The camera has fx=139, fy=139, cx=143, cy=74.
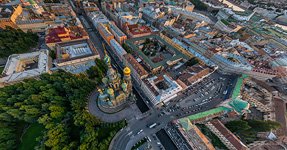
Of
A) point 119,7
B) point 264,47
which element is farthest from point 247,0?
point 119,7

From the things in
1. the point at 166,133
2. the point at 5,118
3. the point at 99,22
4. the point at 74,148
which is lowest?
the point at 166,133

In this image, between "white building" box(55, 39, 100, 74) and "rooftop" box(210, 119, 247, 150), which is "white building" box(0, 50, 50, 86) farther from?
"rooftop" box(210, 119, 247, 150)

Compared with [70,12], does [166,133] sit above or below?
below

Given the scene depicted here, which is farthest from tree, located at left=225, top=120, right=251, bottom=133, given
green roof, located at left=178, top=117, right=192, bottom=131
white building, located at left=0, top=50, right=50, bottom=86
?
white building, located at left=0, top=50, right=50, bottom=86

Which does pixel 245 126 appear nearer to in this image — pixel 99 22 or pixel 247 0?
pixel 99 22

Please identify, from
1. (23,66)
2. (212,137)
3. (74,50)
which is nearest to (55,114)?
(74,50)
